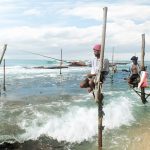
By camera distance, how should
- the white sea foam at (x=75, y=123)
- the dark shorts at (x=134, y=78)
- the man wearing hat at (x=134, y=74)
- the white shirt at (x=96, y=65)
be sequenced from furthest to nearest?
the dark shorts at (x=134, y=78) → the man wearing hat at (x=134, y=74) → the white sea foam at (x=75, y=123) → the white shirt at (x=96, y=65)

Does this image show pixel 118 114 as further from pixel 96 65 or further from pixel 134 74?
pixel 96 65

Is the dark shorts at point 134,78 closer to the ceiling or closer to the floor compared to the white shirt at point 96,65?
closer to the floor

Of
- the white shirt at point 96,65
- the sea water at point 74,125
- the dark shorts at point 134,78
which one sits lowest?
the sea water at point 74,125

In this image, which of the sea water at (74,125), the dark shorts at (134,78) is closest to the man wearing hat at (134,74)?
the dark shorts at (134,78)

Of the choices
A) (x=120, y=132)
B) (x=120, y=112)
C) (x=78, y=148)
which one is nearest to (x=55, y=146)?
(x=78, y=148)

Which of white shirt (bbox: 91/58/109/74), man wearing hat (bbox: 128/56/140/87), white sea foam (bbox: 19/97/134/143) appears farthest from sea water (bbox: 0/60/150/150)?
white shirt (bbox: 91/58/109/74)

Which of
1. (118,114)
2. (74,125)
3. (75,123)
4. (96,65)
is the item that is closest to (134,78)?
(118,114)

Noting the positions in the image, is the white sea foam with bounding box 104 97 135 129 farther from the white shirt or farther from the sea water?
the white shirt

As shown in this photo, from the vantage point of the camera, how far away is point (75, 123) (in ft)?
60.6

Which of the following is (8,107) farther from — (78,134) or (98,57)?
(98,57)

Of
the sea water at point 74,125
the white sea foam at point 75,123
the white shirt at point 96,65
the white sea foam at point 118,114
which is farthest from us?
the white sea foam at point 118,114

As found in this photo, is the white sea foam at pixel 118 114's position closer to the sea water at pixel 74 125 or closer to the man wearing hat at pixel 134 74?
the sea water at pixel 74 125

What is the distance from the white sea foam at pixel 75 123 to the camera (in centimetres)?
1661

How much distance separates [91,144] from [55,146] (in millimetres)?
1426
